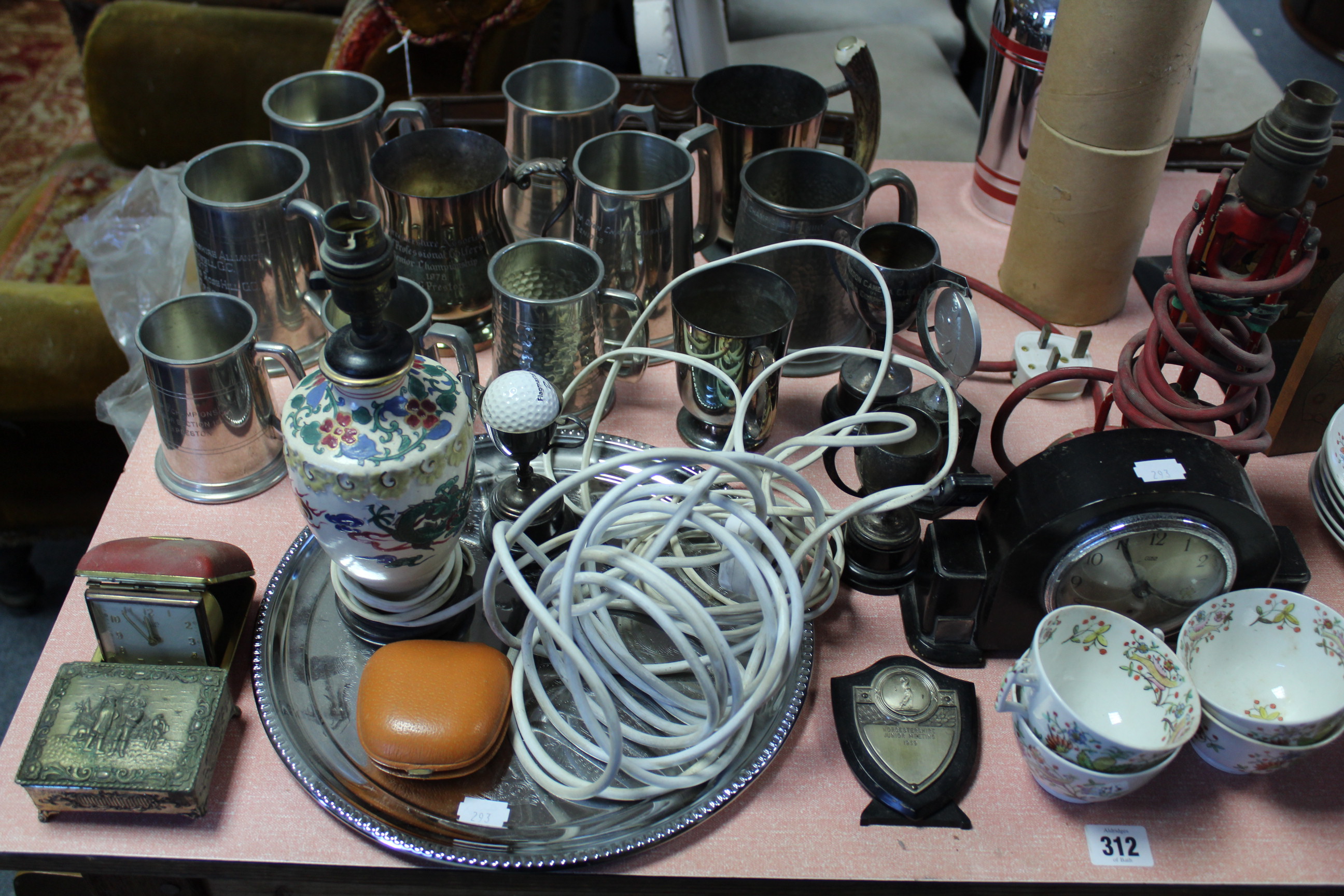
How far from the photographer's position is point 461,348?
0.81 meters

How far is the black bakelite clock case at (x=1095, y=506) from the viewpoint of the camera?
65 centimetres

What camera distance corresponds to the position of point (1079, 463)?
2.20ft

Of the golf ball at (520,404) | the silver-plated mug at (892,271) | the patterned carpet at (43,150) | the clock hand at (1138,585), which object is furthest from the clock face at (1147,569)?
the patterned carpet at (43,150)

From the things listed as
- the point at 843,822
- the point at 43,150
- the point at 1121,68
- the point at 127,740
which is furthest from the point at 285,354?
the point at 43,150

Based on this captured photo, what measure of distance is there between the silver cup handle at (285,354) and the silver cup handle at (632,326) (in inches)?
10.1

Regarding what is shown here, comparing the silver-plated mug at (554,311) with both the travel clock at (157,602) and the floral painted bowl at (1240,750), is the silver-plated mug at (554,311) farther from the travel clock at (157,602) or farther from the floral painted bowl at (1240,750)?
the floral painted bowl at (1240,750)

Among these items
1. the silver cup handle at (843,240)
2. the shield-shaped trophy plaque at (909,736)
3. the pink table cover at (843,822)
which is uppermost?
the silver cup handle at (843,240)

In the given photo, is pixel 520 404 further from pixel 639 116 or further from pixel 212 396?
pixel 639 116

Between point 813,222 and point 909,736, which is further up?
point 813,222

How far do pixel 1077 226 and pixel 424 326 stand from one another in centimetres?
64

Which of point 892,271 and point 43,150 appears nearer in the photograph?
point 892,271

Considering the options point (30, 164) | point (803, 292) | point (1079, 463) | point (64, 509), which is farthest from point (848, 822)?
point (30, 164)

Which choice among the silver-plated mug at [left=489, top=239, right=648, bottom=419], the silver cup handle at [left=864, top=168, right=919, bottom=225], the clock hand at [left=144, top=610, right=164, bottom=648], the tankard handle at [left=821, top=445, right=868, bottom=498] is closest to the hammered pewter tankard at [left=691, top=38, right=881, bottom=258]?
the silver cup handle at [left=864, top=168, right=919, bottom=225]

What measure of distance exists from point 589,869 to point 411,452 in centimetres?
29
